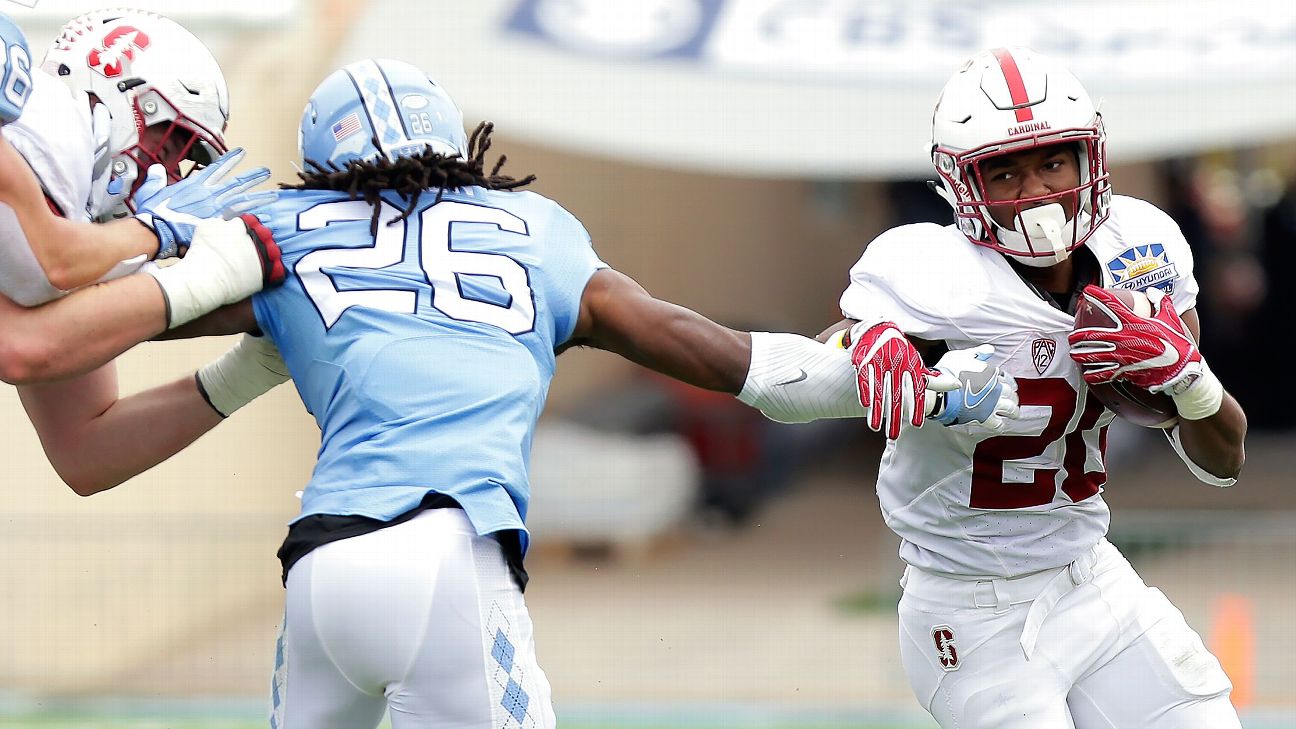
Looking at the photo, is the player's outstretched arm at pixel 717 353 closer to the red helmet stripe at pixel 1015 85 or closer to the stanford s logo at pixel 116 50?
the red helmet stripe at pixel 1015 85

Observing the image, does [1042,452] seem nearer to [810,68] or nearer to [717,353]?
[717,353]

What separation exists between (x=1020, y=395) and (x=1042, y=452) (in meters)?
0.17

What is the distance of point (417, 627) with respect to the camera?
9.52 feet

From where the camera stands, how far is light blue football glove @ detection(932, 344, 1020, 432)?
3.35m

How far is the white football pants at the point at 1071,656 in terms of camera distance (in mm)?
3566

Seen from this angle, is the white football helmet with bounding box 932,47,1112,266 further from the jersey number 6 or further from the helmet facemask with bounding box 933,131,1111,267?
the jersey number 6

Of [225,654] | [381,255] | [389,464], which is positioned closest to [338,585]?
[389,464]

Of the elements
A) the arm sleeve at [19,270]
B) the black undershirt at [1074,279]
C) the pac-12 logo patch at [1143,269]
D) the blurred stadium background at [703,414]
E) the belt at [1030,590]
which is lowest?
the blurred stadium background at [703,414]

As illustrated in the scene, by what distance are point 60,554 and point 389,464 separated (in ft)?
18.3

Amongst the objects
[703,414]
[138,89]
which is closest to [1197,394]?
[138,89]

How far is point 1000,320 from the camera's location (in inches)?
140

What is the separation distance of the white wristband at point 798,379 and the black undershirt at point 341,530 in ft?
2.32

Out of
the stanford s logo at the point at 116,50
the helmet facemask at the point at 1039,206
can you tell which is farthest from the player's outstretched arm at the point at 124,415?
the helmet facemask at the point at 1039,206

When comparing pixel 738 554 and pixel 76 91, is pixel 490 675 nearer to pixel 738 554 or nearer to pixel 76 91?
pixel 76 91
